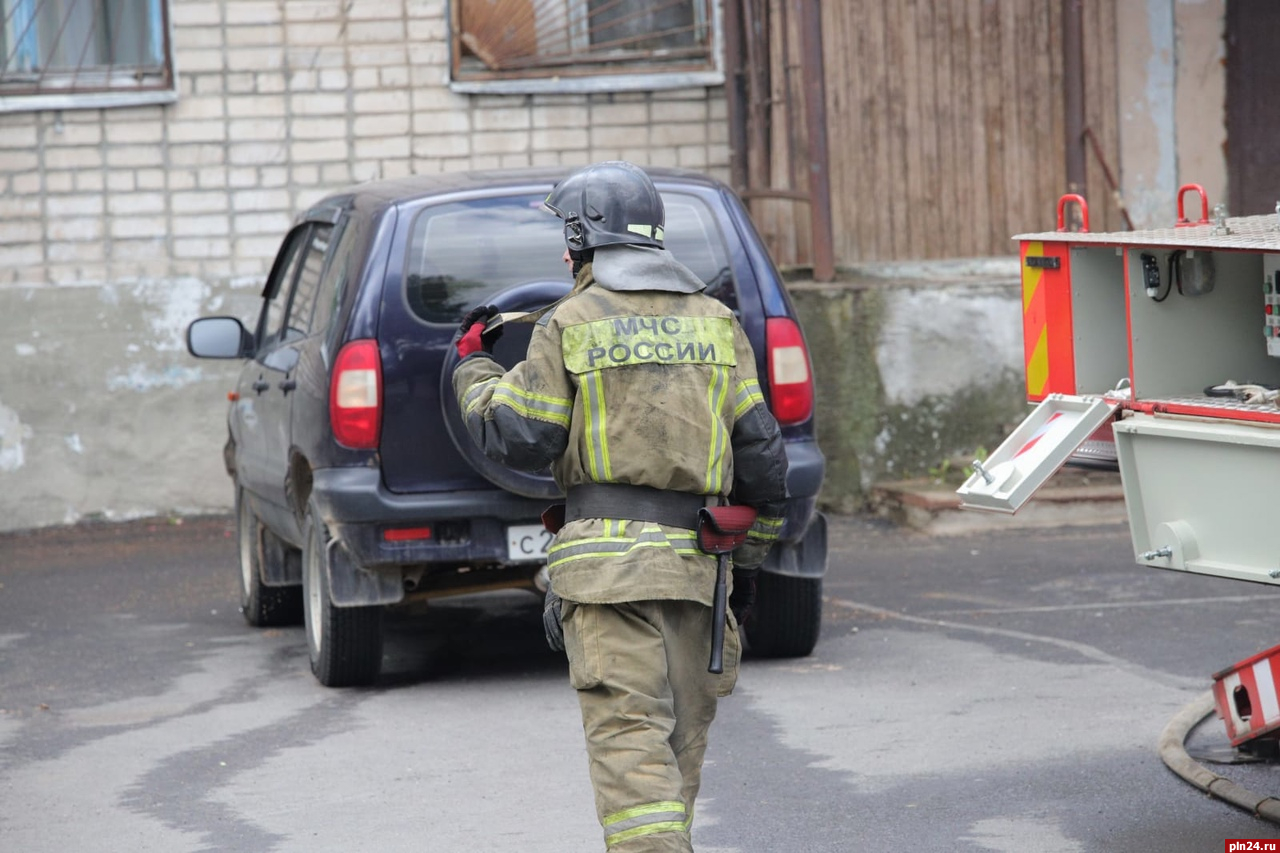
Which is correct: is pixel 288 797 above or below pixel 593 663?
below

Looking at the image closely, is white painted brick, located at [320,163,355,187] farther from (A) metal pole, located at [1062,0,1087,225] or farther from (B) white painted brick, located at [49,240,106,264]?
(A) metal pole, located at [1062,0,1087,225]

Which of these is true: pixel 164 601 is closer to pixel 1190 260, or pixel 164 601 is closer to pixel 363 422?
pixel 363 422

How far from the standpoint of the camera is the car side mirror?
7.31 meters

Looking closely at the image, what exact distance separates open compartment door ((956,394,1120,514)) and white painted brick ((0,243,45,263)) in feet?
26.8

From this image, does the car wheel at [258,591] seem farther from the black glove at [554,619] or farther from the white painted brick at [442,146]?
the black glove at [554,619]

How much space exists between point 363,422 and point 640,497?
239 centimetres

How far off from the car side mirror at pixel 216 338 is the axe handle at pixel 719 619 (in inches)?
159

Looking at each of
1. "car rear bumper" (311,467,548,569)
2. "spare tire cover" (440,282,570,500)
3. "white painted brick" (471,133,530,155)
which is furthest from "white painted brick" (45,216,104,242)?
"spare tire cover" (440,282,570,500)

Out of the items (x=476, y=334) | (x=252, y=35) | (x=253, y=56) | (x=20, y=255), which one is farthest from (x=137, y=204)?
(x=476, y=334)

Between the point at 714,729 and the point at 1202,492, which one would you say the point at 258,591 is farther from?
the point at 1202,492

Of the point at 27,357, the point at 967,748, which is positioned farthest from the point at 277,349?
the point at 27,357

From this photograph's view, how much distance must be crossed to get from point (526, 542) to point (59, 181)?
6.30 m

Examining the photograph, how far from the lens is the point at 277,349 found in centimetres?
710

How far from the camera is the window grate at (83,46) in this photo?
11.1 m
